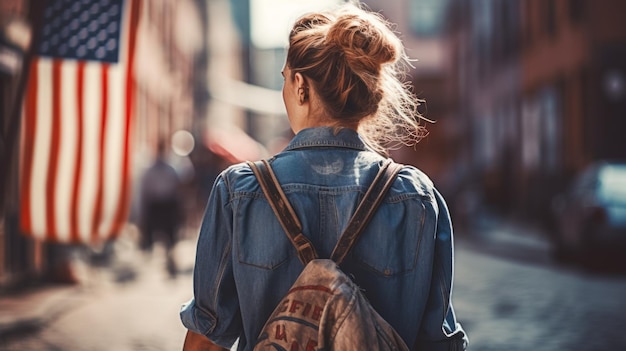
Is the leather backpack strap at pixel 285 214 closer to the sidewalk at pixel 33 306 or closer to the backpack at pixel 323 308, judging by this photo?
the backpack at pixel 323 308

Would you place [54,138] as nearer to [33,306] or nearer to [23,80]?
[23,80]

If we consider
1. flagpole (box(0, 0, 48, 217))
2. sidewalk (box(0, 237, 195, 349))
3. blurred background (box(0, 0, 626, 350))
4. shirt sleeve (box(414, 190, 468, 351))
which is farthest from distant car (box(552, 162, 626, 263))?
shirt sleeve (box(414, 190, 468, 351))

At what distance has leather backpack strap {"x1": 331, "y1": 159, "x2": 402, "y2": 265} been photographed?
87.7 inches

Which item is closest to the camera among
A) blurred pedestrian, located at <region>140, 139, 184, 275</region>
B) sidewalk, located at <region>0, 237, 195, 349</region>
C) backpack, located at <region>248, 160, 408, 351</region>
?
backpack, located at <region>248, 160, 408, 351</region>

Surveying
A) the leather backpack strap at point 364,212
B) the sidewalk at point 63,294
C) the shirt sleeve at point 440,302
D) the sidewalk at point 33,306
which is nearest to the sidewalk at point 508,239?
the sidewalk at point 63,294

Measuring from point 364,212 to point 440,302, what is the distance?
0.30 m

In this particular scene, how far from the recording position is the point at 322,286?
210 centimetres

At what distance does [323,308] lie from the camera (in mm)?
2094

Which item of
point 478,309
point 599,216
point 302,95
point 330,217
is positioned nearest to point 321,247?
point 330,217

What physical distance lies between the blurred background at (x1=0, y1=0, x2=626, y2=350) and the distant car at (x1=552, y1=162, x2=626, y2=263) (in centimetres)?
3

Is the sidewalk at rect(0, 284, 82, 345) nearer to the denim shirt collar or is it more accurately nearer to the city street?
the city street

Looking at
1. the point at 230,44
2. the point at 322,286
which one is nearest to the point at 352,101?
the point at 322,286

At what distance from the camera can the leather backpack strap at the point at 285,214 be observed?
221cm

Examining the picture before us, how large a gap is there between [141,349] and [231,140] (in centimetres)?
2011
